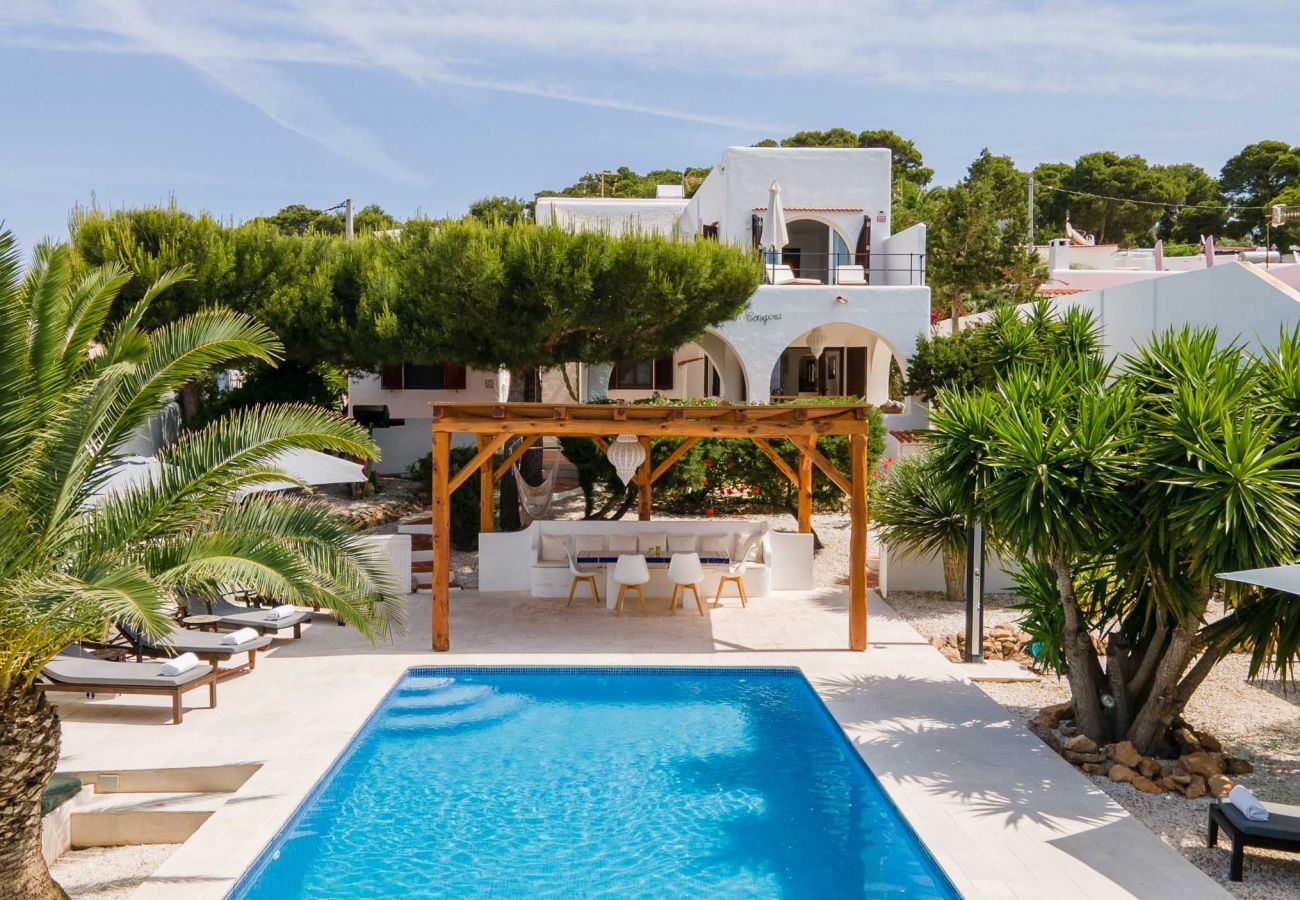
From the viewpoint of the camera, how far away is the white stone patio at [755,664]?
251 inches

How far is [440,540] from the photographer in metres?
12.0

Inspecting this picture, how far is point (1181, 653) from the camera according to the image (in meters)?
8.13

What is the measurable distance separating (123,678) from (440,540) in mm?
3879

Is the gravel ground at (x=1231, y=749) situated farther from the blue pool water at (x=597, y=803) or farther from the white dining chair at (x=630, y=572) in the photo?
the white dining chair at (x=630, y=572)

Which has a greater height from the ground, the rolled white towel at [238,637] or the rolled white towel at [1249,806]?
the rolled white towel at [1249,806]

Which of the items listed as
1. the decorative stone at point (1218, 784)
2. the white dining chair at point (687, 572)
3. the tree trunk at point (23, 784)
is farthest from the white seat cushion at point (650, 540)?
the tree trunk at point (23, 784)

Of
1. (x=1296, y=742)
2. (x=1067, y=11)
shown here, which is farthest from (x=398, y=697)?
(x=1067, y=11)

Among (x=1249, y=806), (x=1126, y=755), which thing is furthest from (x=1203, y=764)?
(x=1249, y=806)

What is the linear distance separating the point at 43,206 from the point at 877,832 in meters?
19.2

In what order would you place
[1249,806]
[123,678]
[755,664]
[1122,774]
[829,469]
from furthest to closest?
[829,469] → [755,664] → [123,678] → [1122,774] → [1249,806]

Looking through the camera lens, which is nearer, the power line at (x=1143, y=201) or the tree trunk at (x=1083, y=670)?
the tree trunk at (x=1083, y=670)

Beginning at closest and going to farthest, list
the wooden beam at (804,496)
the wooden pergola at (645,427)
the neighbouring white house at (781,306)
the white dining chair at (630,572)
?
the wooden pergola at (645,427), the white dining chair at (630,572), the wooden beam at (804,496), the neighbouring white house at (781,306)

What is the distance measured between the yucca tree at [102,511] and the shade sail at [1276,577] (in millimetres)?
5915

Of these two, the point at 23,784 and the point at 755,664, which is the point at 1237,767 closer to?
the point at 755,664
